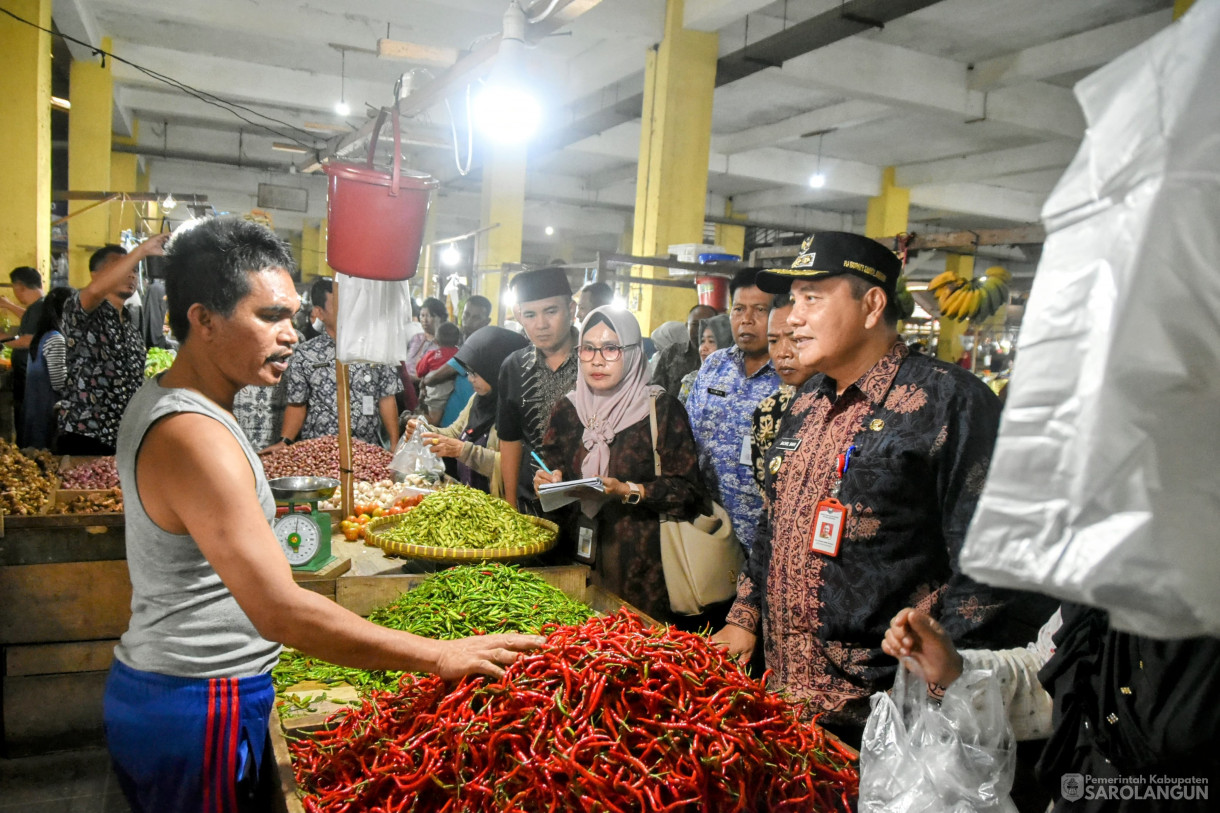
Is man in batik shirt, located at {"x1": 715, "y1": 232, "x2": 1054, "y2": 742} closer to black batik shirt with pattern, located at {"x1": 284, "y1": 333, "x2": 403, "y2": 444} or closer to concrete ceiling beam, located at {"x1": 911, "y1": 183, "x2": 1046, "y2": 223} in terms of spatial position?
black batik shirt with pattern, located at {"x1": 284, "y1": 333, "x2": 403, "y2": 444}

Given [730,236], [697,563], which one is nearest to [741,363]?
[697,563]

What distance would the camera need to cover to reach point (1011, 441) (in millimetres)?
759

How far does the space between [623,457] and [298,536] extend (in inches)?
50.1

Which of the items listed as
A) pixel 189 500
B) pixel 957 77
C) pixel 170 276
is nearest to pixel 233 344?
pixel 170 276

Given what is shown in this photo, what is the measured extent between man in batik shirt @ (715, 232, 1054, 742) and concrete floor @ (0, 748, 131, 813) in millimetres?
2927

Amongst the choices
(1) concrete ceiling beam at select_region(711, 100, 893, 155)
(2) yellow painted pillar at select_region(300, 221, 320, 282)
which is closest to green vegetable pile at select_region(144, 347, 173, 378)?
(1) concrete ceiling beam at select_region(711, 100, 893, 155)

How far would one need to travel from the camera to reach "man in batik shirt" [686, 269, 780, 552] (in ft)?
11.2

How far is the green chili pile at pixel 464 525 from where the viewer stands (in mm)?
2965

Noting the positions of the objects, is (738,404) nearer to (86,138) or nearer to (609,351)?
(609,351)

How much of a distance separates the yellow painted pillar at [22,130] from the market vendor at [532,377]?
7.06 m

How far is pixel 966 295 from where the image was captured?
238 inches

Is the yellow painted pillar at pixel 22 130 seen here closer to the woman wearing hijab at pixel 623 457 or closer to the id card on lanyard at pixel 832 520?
the woman wearing hijab at pixel 623 457

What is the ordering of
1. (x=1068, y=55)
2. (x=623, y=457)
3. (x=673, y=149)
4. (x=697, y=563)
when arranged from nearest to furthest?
(x=697, y=563) < (x=623, y=457) < (x=673, y=149) < (x=1068, y=55)

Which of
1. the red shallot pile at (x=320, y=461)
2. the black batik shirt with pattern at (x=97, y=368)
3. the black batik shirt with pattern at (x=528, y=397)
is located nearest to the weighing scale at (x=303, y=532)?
the black batik shirt with pattern at (x=528, y=397)
